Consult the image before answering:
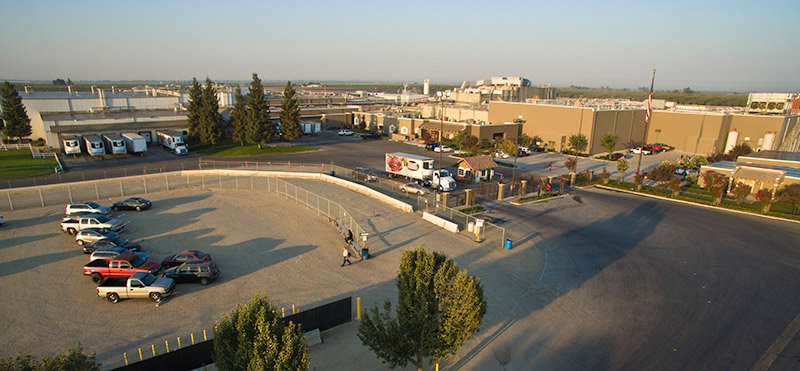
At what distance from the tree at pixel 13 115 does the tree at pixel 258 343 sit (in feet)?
229

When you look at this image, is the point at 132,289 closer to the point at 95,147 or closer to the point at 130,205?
the point at 130,205

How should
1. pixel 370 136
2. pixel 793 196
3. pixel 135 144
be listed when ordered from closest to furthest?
pixel 793 196 < pixel 135 144 < pixel 370 136

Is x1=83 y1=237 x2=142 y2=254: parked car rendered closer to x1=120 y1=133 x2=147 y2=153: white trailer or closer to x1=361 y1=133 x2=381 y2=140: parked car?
x1=120 y1=133 x2=147 y2=153: white trailer

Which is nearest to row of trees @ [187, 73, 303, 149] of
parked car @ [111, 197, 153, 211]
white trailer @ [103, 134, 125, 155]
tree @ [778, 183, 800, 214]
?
white trailer @ [103, 134, 125, 155]

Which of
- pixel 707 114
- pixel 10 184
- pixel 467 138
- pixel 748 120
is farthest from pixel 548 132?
pixel 10 184

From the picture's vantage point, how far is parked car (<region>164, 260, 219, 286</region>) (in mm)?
20203

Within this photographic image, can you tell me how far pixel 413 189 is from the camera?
1451 inches

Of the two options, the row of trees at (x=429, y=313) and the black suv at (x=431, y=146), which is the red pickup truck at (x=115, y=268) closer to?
the row of trees at (x=429, y=313)

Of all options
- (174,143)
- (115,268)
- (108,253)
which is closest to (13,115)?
(174,143)

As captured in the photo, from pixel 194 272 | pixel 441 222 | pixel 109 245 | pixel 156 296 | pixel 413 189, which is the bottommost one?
pixel 156 296

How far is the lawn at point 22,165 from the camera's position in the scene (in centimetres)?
4234

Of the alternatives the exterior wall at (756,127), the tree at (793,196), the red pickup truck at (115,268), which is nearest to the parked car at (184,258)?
the red pickup truck at (115,268)

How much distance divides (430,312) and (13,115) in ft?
240

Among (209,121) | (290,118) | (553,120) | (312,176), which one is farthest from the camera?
(553,120)
